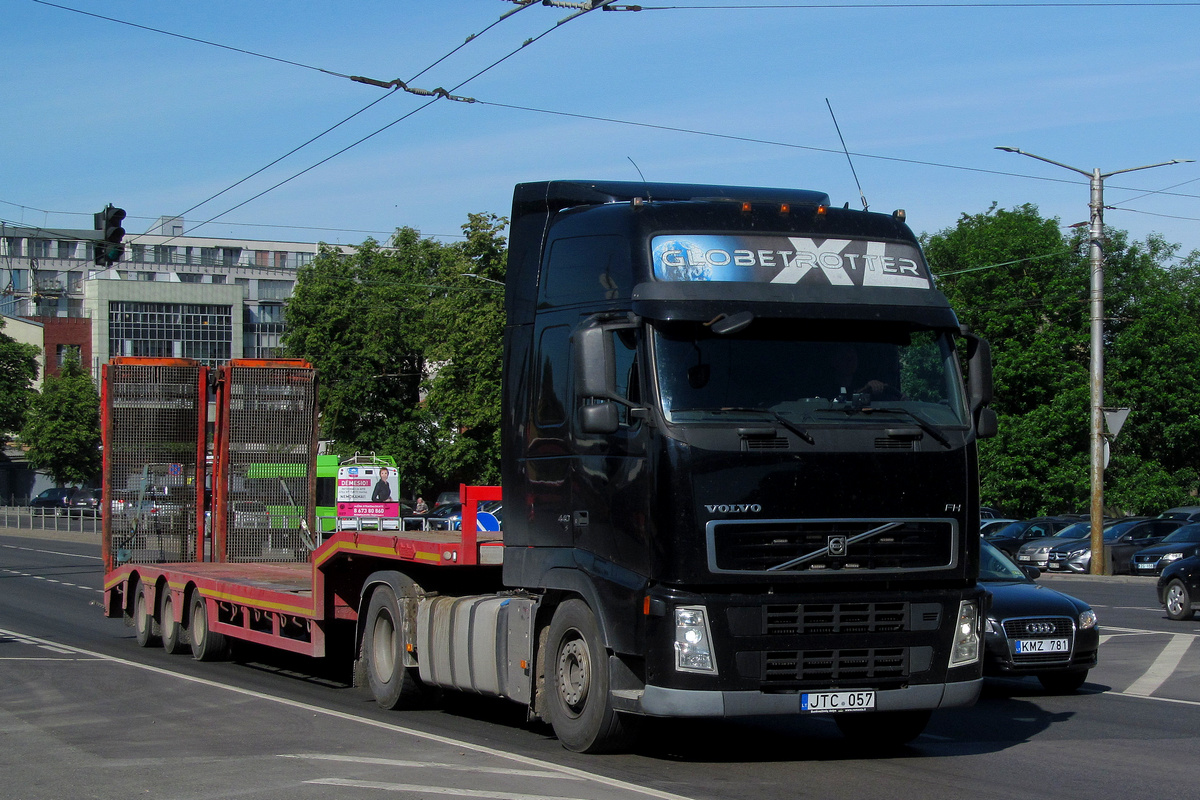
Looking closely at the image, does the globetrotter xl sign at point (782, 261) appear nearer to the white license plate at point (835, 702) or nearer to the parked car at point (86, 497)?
the white license plate at point (835, 702)

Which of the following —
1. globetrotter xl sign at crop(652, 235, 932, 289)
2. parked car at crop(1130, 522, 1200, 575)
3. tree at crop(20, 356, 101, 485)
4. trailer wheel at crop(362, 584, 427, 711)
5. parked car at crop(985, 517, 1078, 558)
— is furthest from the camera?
tree at crop(20, 356, 101, 485)

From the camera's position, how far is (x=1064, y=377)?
4894cm

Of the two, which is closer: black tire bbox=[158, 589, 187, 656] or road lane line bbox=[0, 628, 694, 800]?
road lane line bbox=[0, 628, 694, 800]

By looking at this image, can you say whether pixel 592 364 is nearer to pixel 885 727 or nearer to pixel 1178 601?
pixel 885 727

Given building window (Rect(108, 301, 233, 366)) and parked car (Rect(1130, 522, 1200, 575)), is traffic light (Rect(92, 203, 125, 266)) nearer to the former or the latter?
parked car (Rect(1130, 522, 1200, 575))

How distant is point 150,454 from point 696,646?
11700 millimetres

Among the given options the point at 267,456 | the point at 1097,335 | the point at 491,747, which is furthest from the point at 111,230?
the point at 1097,335

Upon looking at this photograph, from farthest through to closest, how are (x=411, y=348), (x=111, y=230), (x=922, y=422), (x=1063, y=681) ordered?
(x=411, y=348) < (x=111, y=230) < (x=1063, y=681) < (x=922, y=422)

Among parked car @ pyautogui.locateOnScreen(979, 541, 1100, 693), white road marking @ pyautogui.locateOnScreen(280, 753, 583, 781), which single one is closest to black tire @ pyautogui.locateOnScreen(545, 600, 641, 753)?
white road marking @ pyautogui.locateOnScreen(280, 753, 583, 781)

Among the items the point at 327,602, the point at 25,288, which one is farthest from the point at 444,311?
the point at 25,288

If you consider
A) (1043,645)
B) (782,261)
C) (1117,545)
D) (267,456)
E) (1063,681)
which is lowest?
(1063,681)

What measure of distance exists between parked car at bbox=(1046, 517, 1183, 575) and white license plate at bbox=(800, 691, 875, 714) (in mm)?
27847

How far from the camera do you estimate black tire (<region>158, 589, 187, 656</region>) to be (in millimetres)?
16312

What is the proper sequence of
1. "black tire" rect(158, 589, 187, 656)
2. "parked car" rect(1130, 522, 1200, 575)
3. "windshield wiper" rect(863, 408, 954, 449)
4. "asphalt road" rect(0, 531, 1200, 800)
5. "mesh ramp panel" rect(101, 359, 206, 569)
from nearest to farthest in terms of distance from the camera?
"asphalt road" rect(0, 531, 1200, 800)
"windshield wiper" rect(863, 408, 954, 449)
"black tire" rect(158, 589, 187, 656)
"mesh ramp panel" rect(101, 359, 206, 569)
"parked car" rect(1130, 522, 1200, 575)
